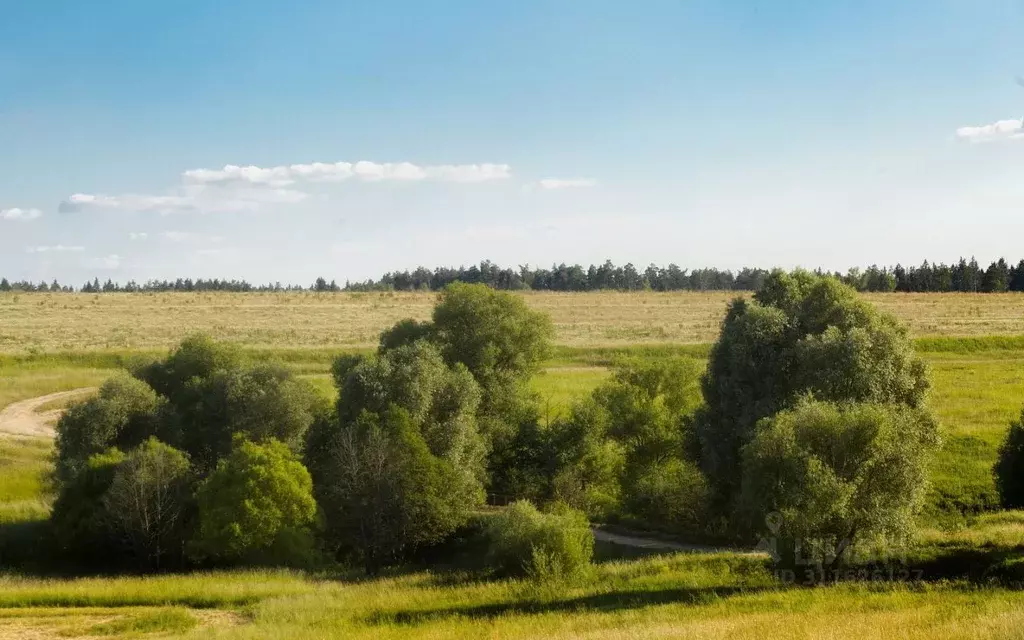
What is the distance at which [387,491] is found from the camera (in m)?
35.5

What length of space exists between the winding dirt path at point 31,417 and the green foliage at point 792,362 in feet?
140

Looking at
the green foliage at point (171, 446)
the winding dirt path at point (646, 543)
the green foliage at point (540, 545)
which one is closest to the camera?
the green foliage at point (540, 545)

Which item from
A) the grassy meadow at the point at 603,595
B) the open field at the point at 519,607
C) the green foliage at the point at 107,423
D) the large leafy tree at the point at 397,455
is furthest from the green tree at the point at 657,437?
the green foliage at the point at 107,423

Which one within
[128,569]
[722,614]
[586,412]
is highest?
[586,412]

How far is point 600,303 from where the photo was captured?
13762 centimetres

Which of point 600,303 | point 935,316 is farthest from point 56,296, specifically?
point 935,316

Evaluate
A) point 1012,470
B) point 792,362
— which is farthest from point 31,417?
point 1012,470

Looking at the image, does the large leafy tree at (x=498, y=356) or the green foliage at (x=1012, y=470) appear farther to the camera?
the large leafy tree at (x=498, y=356)

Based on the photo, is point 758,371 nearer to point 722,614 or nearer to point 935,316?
point 722,614

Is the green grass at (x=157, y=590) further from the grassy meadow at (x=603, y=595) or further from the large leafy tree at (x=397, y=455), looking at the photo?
the large leafy tree at (x=397, y=455)

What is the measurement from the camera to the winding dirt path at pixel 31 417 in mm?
53594

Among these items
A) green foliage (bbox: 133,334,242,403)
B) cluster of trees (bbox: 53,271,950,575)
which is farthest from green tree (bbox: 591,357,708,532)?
green foliage (bbox: 133,334,242,403)

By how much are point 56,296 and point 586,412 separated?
134 m

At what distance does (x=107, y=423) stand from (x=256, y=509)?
10.5m
